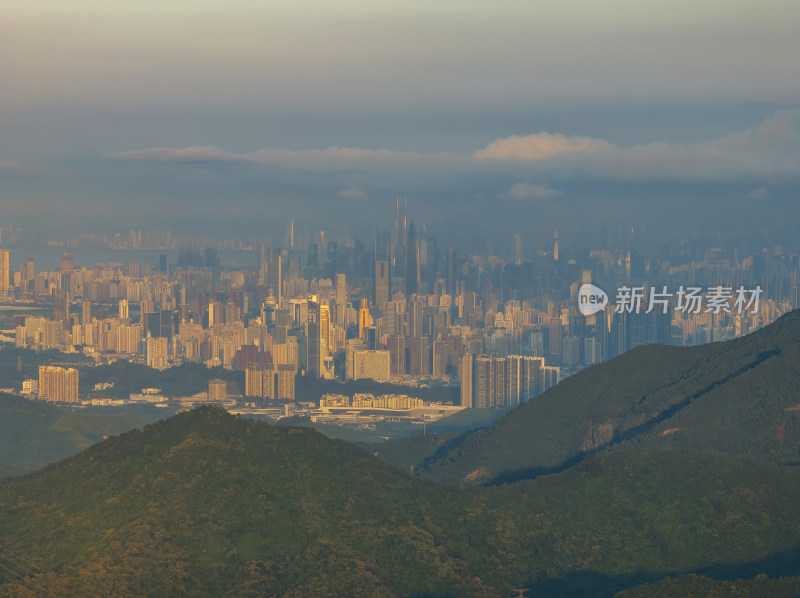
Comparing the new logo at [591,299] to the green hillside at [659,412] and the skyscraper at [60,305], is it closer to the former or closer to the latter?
the skyscraper at [60,305]

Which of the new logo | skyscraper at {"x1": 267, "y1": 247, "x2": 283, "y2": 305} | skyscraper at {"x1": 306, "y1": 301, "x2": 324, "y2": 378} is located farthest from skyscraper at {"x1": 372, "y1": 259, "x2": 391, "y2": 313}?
the new logo

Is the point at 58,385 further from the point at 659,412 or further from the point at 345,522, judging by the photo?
the point at 345,522

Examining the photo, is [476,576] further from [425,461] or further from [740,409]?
[425,461]

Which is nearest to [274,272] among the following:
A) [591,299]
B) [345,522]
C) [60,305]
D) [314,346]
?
[60,305]

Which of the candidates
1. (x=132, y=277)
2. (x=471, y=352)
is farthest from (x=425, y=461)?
(x=132, y=277)

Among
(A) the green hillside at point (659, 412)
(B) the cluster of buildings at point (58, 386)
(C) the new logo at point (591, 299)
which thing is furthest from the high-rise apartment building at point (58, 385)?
(A) the green hillside at point (659, 412)

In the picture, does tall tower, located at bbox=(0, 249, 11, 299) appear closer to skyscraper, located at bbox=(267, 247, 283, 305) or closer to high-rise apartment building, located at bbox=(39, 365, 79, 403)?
skyscraper, located at bbox=(267, 247, 283, 305)
